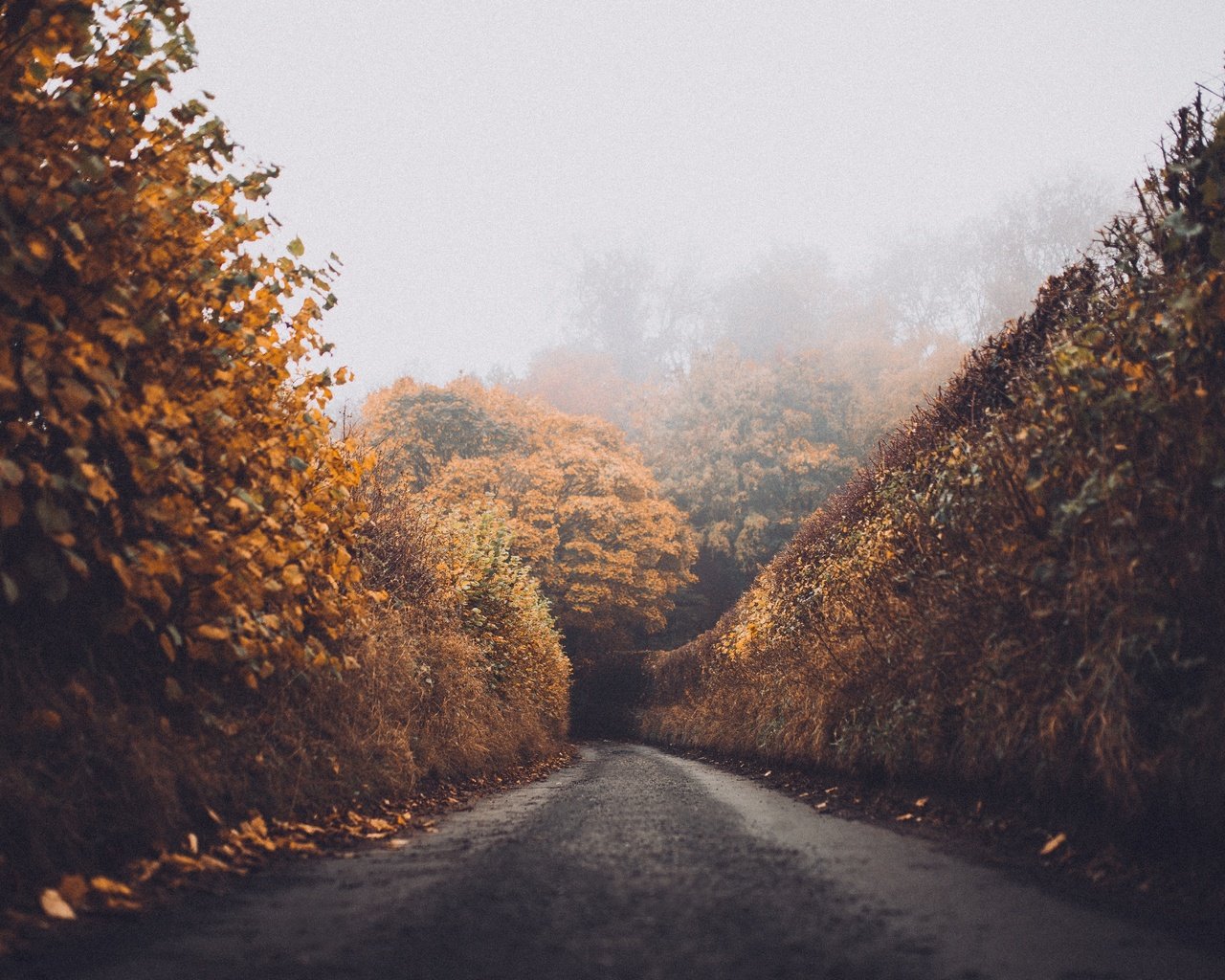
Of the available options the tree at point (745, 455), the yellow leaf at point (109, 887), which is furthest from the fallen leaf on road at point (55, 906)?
the tree at point (745, 455)

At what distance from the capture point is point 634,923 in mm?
2303

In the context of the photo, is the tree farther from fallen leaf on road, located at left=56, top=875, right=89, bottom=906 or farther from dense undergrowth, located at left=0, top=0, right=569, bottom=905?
fallen leaf on road, located at left=56, top=875, right=89, bottom=906

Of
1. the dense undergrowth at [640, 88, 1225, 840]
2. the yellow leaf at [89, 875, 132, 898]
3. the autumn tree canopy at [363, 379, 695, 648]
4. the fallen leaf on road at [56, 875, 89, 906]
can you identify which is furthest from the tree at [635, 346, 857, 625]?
the fallen leaf on road at [56, 875, 89, 906]

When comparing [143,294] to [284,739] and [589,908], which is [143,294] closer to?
[284,739]

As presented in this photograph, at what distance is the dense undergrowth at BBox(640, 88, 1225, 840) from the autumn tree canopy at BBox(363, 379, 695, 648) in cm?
2180

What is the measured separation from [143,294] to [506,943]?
297 centimetres

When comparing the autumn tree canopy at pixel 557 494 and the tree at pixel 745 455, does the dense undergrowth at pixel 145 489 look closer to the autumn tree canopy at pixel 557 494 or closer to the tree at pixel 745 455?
the autumn tree canopy at pixel 557 494

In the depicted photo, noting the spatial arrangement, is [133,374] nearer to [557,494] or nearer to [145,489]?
[145,489]

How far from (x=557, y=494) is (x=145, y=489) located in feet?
85.3

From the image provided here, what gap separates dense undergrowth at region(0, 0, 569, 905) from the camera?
110 inches

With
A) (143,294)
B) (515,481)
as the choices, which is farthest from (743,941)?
(515,481)

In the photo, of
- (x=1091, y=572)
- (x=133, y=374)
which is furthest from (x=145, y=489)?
(x=1091, y=572)

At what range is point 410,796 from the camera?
18.9 feet

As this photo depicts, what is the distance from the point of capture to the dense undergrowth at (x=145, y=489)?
2.79 m
